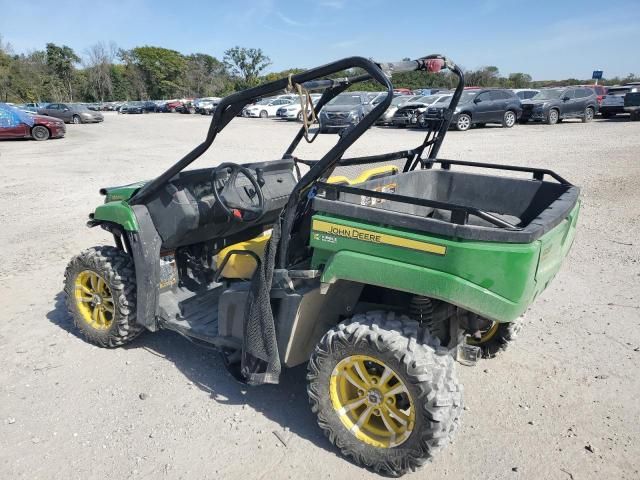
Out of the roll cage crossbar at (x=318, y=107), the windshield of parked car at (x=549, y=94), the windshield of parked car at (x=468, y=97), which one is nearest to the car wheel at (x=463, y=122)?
the windshield of parked car at (x=468, y=97)

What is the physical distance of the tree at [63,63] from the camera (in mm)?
64188

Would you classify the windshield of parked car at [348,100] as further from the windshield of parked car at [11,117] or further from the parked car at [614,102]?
the parked car at [614,102]

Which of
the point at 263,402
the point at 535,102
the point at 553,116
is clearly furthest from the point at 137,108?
the point at 263,402

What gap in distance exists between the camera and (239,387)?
136 inches

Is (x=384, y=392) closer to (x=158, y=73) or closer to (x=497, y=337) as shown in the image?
(x=497, y=337)

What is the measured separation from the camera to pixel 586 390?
334 cm

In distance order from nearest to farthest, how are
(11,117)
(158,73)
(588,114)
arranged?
(11,117) → (588,114) → (158,73)

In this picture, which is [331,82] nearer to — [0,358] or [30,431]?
[30,431]

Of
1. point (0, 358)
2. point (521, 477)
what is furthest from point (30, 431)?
point (521, 477)

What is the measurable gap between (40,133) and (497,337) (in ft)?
70.1

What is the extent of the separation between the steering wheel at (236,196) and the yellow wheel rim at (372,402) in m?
1.31

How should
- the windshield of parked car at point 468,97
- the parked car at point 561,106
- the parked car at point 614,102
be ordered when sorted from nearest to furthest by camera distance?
the windshield of parked car at point 468,97, the parked car at point 561,106, the parked car at point 614,102

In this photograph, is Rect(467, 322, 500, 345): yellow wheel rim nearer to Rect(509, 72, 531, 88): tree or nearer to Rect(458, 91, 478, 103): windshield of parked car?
Rect(458, 91, 478, 103): windshield of parked car

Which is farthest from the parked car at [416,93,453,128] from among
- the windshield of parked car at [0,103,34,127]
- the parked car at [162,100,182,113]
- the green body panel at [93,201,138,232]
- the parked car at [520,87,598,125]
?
the parked car at [162,100,182,113]
